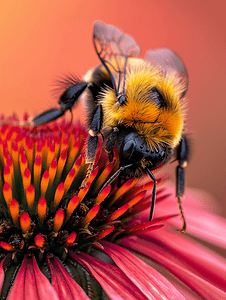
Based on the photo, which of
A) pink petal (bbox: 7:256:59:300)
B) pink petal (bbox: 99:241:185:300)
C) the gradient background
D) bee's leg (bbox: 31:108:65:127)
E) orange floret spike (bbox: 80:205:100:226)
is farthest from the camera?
the gradient background

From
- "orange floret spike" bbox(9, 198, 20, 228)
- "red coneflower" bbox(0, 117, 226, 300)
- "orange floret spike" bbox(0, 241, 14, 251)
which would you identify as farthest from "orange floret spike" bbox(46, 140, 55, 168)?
"orange floret spike" bbox(0, 241, 14, 251)

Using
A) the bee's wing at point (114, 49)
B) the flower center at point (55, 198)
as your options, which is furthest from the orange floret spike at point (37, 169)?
the bee's wing at point (114, 49)

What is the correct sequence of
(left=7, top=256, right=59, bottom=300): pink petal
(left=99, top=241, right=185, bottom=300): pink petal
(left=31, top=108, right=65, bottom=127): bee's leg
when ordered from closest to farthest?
(left=7, top=256, right=59, bottom=300): pink petal < (left=99, top=241, right=185, bottom=300): pink petal < (left=31, top=108, right=65, bottom=127): bee's leg

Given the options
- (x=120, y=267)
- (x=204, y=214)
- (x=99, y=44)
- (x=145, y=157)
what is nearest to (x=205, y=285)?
(x=120, y=267)

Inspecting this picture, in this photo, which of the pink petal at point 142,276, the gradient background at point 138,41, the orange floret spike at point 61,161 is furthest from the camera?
the gradient background at point 138,41

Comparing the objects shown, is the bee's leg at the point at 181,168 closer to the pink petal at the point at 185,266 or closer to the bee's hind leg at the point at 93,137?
the pink petal at the point at 185,266

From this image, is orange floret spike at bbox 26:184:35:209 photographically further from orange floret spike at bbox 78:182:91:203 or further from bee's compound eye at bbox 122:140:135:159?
bee's compound eye at bbox 122:140:135:159

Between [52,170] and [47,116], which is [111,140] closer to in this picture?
[52,170]

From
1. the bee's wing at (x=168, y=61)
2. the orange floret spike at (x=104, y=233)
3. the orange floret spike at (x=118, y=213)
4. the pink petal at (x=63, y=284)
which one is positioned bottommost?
the pink petal at (x=63, y=284)
